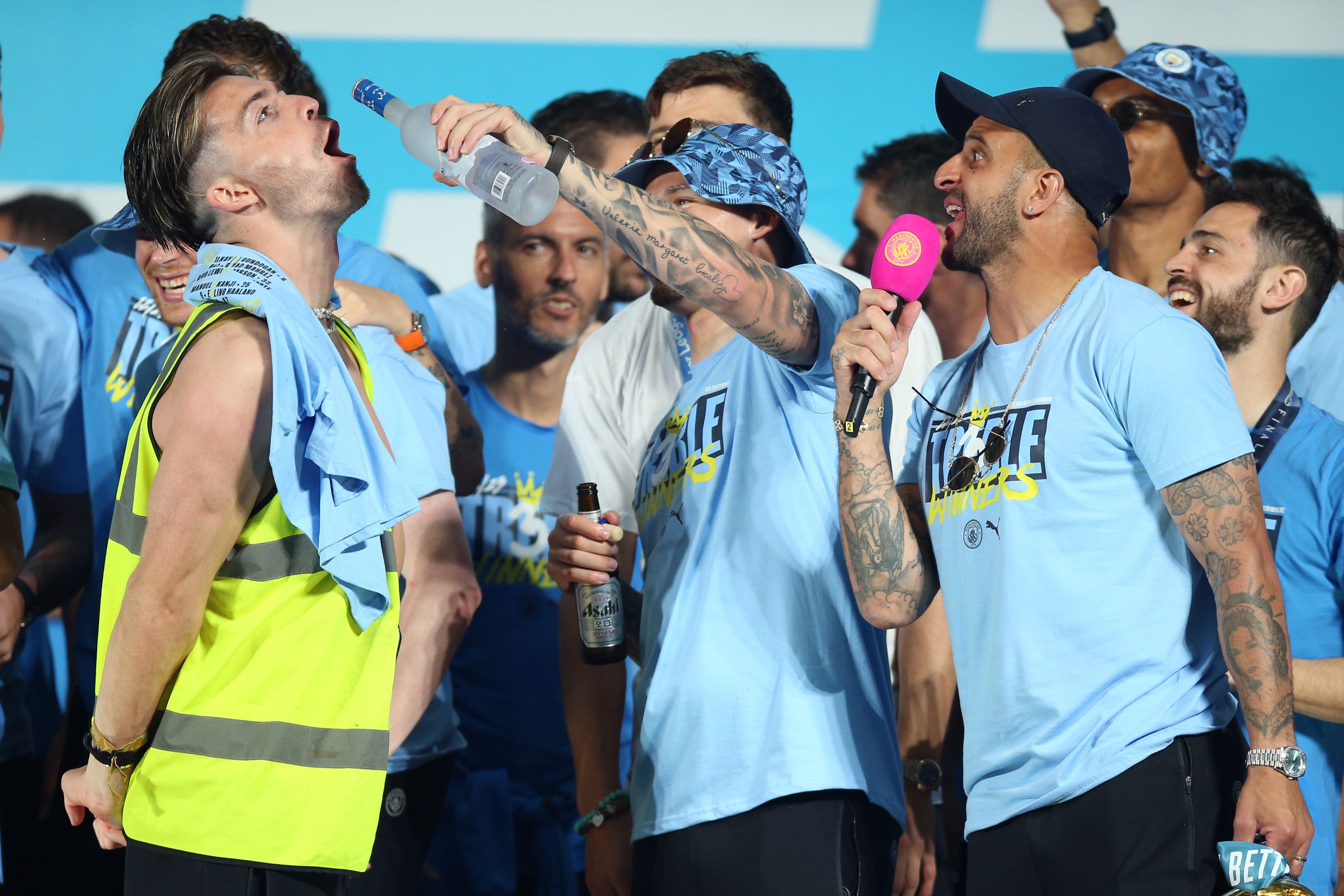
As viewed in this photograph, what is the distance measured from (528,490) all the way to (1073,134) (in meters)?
1.93

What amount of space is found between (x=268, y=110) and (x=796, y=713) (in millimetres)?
1369

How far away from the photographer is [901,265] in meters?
1.88

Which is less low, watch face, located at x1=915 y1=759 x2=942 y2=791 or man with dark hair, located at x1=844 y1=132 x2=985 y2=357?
man with dark hair, located at x1=844 y1=132 x2=985 y2=357

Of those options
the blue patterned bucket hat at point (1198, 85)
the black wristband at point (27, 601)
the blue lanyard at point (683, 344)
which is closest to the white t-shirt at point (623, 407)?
the blue lanyard at point (683, 344)

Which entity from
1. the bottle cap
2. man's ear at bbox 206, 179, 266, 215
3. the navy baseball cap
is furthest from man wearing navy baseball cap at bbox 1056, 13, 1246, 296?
man's ear at bbox 206, 179, 266, 215

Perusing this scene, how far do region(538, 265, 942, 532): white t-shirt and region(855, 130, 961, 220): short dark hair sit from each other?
105 cm

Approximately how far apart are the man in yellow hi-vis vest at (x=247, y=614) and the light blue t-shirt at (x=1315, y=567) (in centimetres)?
193

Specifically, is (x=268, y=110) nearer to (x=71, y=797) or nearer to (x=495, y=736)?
(x=71, y=797)

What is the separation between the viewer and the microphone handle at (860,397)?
1877mm

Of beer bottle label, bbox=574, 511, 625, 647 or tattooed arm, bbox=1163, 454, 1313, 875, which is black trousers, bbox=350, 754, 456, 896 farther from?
tattooed arm, bbox=1163, 454, 1313, 875

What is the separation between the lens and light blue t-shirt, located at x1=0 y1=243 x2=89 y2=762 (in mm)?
3174

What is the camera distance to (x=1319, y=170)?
13.1 feet

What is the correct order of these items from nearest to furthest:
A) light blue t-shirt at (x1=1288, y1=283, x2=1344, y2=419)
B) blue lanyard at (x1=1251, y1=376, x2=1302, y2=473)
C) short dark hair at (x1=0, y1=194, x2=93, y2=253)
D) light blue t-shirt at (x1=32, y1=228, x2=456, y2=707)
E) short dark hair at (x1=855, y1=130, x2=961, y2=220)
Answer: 1. blue lanyard at (x1=1251, y1=376, x2=1302, y2=473)
2. light blue t-shirt at (x1=32, y1=228, x2=456, y2=707)
3. light blue t-shirt at (x1=1288, y1=283, x2=1344, y2=419)
4. short dark hair at (x1=855, y1=130, x2=961, y2=220)
5. short dark hair at (x1=0, y1=194, x2=93, y2=253)

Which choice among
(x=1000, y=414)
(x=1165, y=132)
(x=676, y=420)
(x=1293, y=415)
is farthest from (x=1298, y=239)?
(x=676, y=420)
